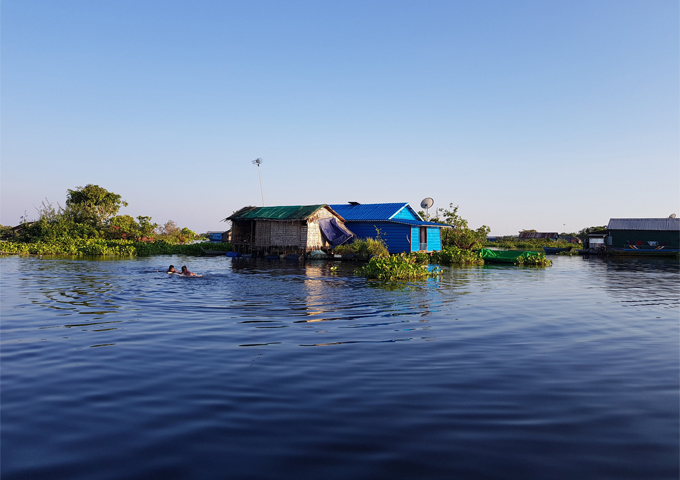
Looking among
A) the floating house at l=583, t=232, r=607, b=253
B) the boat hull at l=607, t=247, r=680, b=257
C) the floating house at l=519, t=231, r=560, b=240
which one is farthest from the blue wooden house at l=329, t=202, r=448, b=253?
the floating house at l=519, t=231, r=560, b=240

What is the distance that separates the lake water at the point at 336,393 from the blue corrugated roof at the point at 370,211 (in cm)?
2423

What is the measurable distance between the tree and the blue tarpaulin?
2391cm

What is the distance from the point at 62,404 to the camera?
4801 millimetres

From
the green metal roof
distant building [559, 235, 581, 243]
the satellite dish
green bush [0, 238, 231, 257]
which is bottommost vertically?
green bush [0, 238, 231, 257]

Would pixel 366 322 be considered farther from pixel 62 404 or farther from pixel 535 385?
pixel 62 404

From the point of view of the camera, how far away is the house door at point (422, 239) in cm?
3556

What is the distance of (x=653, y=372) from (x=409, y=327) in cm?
423

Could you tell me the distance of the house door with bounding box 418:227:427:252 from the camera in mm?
35562

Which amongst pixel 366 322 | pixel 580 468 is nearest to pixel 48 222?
pixel 366 322

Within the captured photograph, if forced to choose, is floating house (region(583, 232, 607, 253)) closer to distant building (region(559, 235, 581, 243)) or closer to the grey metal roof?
the grey metal roof

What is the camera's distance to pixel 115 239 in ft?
141

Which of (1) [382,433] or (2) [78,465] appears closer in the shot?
(2) [78,465]

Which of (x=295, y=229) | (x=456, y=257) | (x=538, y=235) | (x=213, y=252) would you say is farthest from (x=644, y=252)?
(x=538, y=235)

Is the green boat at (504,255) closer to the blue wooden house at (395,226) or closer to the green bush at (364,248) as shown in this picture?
the blue wooden house at (395,226)
